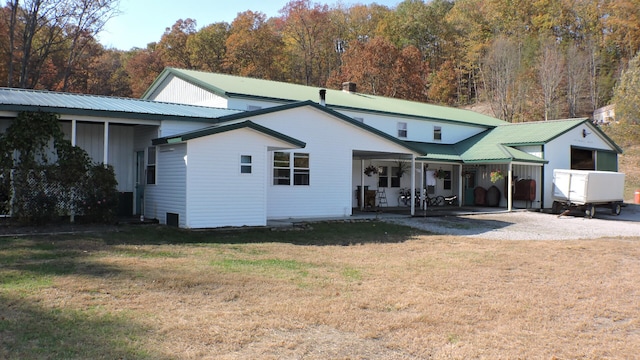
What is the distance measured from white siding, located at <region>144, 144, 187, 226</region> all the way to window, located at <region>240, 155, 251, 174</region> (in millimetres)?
1617

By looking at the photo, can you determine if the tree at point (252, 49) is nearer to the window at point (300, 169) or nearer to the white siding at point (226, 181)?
the window at point (300, 169)

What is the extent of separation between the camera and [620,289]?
8.17 m

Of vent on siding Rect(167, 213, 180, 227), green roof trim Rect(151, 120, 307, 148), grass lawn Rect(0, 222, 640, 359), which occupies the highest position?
green roof trim Rect(151, 120, 307, 148)

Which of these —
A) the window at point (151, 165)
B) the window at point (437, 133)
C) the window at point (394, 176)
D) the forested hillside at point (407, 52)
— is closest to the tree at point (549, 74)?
the forested hillside at point (407, 52)

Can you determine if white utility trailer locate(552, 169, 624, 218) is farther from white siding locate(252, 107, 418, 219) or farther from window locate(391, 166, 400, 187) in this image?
white siding locate(252, 107, 418, 219)

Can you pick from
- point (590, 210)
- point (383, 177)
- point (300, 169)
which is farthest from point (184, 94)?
point (590, 210)

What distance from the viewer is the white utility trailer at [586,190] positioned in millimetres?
21516

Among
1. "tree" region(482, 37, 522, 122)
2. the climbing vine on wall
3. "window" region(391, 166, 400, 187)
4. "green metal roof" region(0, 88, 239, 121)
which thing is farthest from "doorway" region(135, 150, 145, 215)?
"tree" region(482, 37, 522, 122)

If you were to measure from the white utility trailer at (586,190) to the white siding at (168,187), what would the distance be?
16.9 meters

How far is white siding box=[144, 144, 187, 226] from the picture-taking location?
44.5ft

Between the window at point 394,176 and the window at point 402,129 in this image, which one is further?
the window at point 402,129

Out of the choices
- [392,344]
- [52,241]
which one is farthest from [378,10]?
[392,344]

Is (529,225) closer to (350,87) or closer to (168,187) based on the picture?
(168,187)

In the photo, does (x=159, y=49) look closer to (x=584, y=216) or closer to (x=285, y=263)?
(x=584, y=216)
